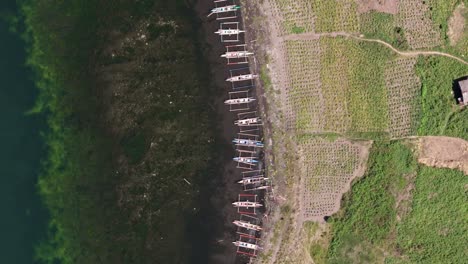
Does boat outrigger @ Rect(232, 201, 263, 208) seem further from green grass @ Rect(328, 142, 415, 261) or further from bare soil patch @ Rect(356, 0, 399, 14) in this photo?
bare soil patch @ Rect(356, 0, 399, 14)

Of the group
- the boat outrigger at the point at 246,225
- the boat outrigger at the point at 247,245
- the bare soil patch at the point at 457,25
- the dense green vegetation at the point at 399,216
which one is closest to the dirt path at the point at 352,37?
the bare soil patch at the point at 457,25

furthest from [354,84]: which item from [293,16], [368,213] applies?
[368,213]

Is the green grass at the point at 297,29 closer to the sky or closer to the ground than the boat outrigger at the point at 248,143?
closer to the sky

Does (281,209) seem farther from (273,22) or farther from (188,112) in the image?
(273,22)

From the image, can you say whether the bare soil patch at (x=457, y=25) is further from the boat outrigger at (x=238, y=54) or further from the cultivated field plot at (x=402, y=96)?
the boat outrigger at (x=238, y=54)

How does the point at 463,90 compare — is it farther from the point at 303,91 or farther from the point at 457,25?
the point at 303,91

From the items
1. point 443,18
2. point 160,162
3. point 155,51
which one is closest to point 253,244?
point 160,162
